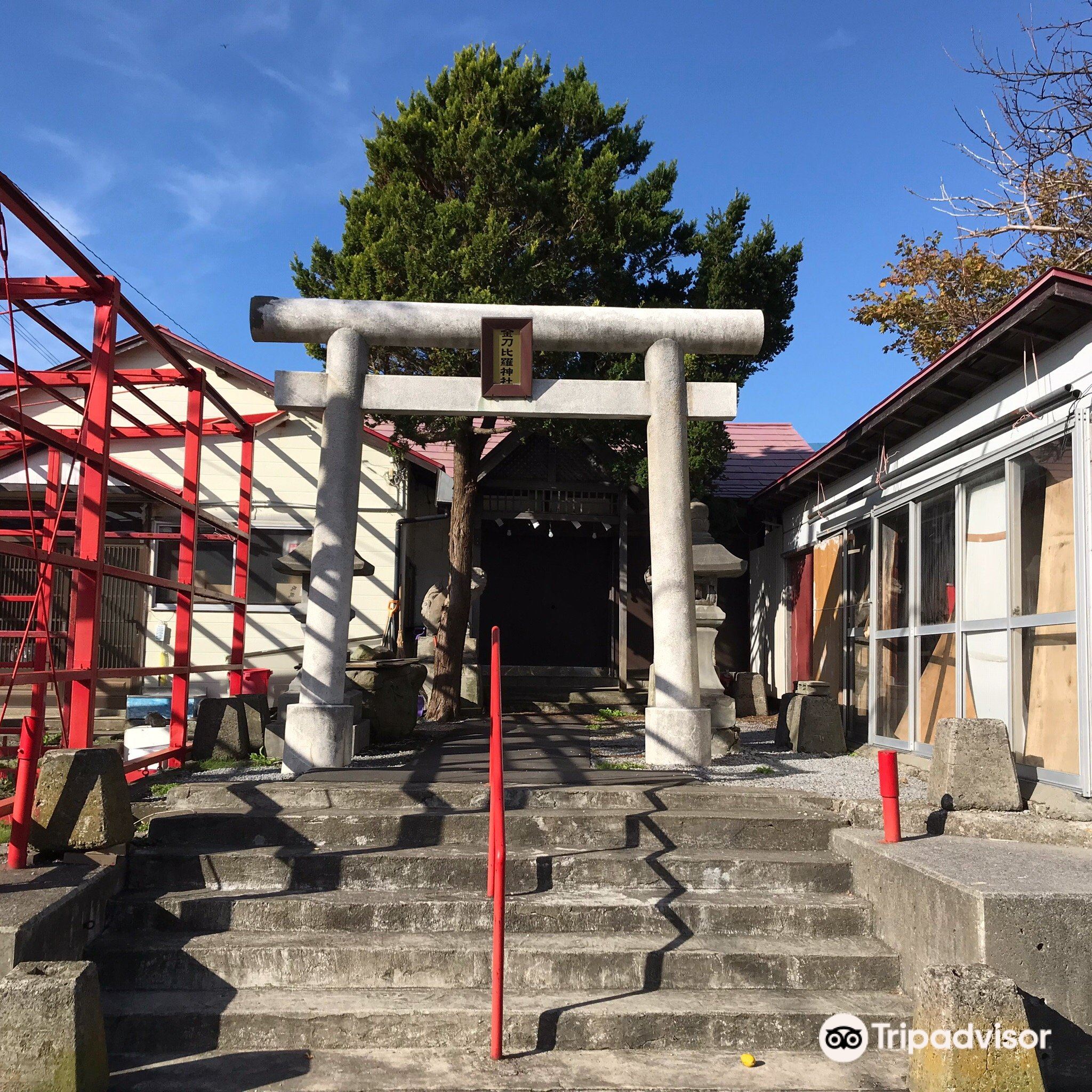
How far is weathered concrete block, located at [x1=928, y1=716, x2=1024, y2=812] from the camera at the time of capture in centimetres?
541

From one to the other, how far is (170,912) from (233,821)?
802 millimetres

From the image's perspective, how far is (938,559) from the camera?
7824 mm

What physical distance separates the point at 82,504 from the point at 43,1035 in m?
3.36

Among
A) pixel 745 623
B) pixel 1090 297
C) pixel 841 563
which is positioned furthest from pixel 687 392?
pixel 745 623

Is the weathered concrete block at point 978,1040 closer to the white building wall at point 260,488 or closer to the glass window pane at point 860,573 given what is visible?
the glass window pane at point 860,573

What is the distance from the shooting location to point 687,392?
307 inches

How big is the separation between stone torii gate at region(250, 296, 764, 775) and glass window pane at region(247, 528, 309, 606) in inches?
230

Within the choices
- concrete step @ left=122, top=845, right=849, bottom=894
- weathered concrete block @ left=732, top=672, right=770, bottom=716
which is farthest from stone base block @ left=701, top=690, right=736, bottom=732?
weathered concrete block @ left=732, top=672, right=770, bottom=716

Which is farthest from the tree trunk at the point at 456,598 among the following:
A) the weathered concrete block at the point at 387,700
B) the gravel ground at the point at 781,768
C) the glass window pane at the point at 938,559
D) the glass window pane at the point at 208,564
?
the glass window pane at the point at 938,559

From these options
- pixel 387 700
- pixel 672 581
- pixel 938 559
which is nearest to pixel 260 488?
pixel 387 700

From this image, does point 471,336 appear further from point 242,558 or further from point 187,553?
point 242,558

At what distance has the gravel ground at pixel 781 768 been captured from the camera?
645cm

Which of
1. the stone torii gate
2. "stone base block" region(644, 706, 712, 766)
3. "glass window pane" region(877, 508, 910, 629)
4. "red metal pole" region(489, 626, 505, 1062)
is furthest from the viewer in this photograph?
"glass window pane" region(877, 508, 910, 629)

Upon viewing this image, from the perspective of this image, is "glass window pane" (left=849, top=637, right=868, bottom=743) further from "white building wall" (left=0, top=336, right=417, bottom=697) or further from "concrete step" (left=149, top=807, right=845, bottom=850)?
"white building wall" (left=0, top=336, right=417, bottom=697)
